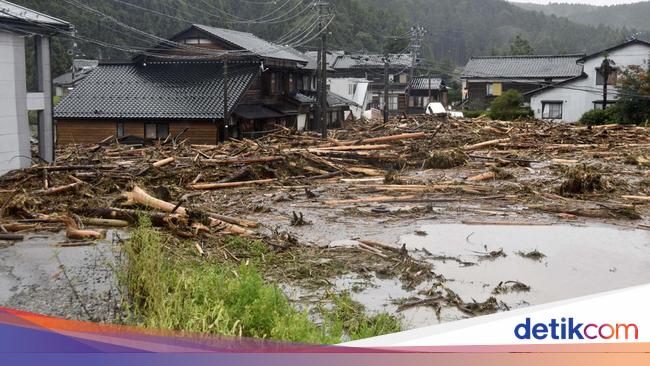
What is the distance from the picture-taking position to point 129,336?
471 cm

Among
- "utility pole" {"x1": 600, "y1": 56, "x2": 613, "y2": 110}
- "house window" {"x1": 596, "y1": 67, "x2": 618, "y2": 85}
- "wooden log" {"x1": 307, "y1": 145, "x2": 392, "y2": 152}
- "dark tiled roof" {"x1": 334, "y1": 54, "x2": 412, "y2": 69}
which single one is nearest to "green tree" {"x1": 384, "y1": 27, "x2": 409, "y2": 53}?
"dark tiled roof" {"x1": 334, "y1": 54, "x2": 412, "y2": 69}

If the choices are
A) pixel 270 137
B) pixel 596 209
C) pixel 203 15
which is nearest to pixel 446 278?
pixel 596 209

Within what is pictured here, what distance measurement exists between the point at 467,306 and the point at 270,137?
59.5ft

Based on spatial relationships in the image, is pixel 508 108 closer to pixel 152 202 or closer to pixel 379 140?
pixel 379 140

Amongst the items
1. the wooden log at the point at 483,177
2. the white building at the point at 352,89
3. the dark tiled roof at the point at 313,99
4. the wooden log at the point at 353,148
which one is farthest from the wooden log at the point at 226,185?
the white building at the point at 352,89

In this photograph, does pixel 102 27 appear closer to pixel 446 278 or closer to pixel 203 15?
pixel 203 15

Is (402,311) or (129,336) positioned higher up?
(129,336)

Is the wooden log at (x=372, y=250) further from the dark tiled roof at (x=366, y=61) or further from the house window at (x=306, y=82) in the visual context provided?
the dark tiled roof at (x=366, y=61)

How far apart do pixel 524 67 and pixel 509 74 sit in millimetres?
1411

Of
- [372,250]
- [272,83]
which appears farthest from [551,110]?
[372,250]

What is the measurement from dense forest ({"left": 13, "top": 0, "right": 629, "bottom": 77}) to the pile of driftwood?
804cm

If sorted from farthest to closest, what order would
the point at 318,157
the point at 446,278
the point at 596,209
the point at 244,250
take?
1. the point at 318,157
2. the point at 596,209
3. the point at 244,250
4. the point at 446,278

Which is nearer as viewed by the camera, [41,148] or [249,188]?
[249,188]

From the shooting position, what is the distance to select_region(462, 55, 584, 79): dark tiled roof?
48.1 metres
